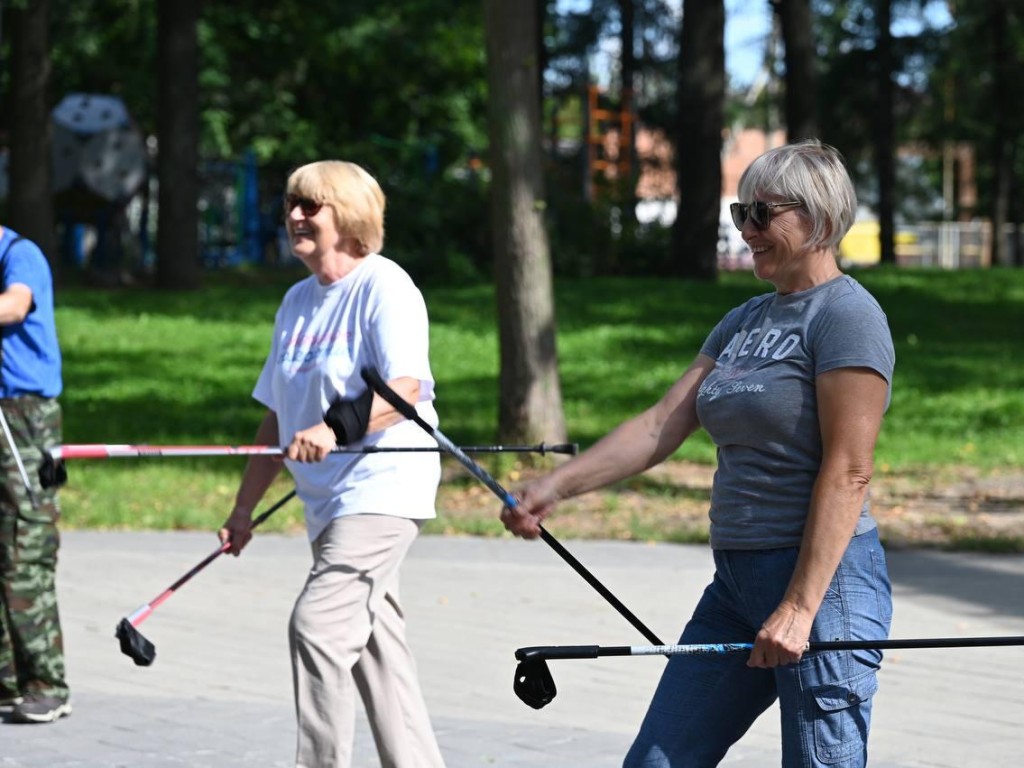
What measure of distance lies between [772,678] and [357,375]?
1.41 metres

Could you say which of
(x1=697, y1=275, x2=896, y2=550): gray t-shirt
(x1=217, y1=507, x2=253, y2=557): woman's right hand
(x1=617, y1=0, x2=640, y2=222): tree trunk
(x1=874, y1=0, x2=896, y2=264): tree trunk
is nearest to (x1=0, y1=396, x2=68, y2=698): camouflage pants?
(x1=217, y1=507, x2=253, y2=557): woman's right hand

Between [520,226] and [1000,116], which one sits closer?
[520,226]

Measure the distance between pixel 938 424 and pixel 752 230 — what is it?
10615 millimetres

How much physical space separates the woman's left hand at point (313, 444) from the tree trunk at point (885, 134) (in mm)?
31055

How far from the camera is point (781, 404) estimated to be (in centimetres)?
326

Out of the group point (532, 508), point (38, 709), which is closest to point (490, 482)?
point (532, 508)

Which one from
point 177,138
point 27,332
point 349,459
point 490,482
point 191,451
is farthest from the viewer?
point 177,138

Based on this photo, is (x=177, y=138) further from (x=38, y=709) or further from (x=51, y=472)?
(x=51, y=472)

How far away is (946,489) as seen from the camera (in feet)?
36.4

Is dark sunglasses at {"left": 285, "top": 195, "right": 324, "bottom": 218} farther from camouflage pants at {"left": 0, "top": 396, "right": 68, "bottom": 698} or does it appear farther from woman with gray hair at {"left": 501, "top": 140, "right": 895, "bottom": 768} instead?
camouflage pants at {"left": 0, "top": 396, "right": 68, "bottom": 698}

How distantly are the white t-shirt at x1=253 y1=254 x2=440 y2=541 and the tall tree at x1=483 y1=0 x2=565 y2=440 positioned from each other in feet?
21.5

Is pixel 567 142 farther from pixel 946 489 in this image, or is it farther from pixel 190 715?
pixel 190 715

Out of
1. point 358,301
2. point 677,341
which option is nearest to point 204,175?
point 677,341

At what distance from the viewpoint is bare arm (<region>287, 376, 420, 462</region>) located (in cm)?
414
